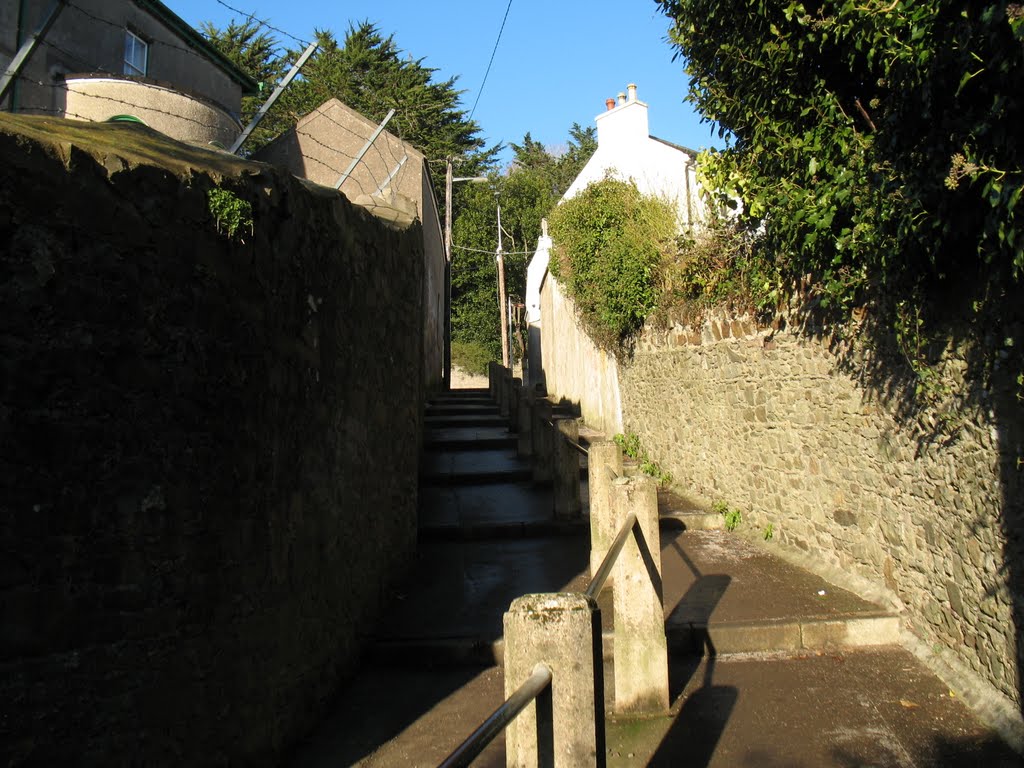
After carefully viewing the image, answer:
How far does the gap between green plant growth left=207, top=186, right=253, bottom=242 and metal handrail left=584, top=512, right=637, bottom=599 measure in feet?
7.31

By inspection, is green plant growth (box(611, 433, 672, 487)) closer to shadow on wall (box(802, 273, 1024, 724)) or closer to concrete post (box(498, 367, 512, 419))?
concrete post (box(498, 367, 512, 419))

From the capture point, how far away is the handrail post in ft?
19.8

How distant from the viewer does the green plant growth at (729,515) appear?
7967 millimetres

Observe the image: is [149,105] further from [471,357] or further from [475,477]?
[471,357]

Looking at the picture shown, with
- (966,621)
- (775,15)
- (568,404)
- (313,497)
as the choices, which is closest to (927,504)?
(966,621)

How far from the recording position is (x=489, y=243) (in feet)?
133

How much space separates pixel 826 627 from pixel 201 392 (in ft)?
13.7

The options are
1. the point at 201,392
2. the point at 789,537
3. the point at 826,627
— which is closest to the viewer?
the point at 201,392

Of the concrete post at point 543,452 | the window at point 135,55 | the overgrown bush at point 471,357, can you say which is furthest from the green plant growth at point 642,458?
the overgrown bush at point 471,357

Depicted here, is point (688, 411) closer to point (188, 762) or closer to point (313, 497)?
point (313, 497)

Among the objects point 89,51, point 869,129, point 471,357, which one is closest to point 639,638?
point 869,129

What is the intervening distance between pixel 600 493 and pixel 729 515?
238cm

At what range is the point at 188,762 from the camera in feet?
10.7

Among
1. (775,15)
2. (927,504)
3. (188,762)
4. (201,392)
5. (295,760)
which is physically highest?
(775,15)
